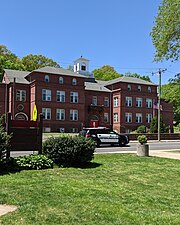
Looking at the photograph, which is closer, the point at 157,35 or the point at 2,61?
the point at 157,35

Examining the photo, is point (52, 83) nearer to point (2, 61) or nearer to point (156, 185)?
point (2, 61)

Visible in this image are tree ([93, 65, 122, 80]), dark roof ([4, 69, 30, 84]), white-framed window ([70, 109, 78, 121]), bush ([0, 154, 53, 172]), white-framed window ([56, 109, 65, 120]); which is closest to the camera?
bush ([0, 154, 53, 172])

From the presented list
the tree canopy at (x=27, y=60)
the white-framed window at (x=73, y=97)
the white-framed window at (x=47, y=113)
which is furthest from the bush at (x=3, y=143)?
the tree canopy at (x=27, y=60)

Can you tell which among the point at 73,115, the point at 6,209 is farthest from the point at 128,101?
the point at 6,209

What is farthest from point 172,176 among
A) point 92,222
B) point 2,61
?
point 2,61

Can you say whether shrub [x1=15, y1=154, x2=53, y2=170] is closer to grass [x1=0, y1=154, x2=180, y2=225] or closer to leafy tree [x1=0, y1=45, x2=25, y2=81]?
grass [x1=0, y1=154, x2=180, y2=225]

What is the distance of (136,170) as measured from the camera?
440 inches

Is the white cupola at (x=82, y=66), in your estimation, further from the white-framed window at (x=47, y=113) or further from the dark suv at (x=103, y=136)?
the dark suv at (x=103, y=136)

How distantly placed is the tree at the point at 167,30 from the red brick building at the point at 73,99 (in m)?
23.8

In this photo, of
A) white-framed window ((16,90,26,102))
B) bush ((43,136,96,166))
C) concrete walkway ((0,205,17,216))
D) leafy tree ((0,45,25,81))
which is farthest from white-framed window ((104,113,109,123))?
concrete walkway ((0,205,17,216))

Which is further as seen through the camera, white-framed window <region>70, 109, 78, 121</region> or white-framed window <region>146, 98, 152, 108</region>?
white-framed window <region>146, 98, 152, 108</region>

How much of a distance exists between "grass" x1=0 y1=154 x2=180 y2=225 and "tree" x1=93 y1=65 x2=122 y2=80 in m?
77.5

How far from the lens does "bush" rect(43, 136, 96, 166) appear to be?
438 inches

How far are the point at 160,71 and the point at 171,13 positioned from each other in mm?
18736
